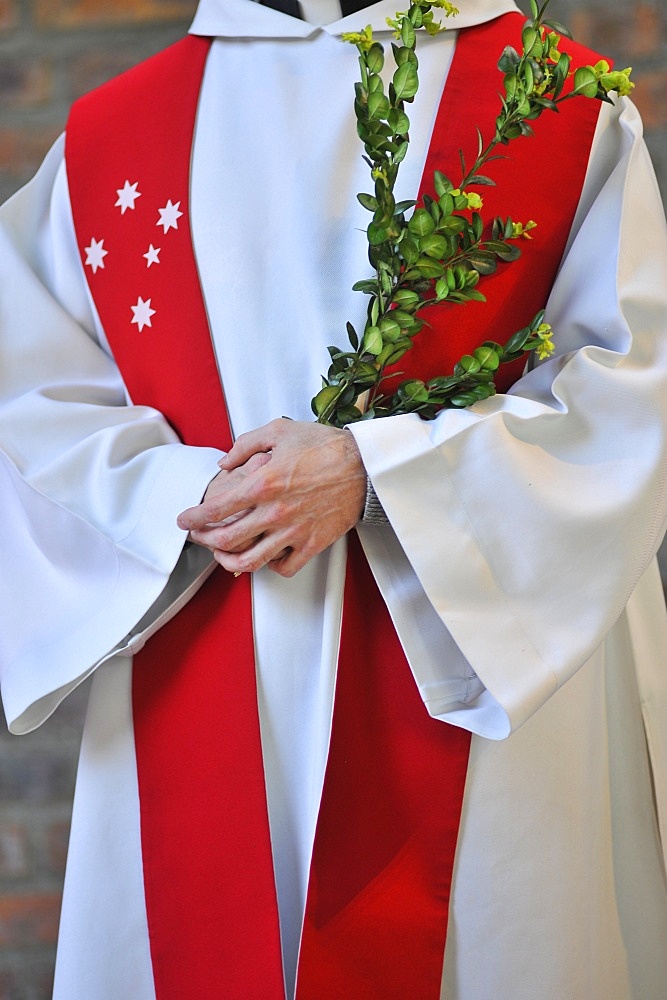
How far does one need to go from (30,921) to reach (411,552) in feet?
4.28

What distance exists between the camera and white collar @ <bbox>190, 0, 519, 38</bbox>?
134 cm

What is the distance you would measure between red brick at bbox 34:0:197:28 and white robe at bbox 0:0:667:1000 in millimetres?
509

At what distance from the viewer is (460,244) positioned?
121 cm

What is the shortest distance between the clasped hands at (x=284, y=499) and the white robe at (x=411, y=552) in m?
0.04

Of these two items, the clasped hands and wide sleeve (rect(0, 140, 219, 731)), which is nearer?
the clasped hands

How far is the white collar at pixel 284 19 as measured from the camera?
1.34 meters

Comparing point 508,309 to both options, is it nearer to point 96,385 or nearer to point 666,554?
point 96,385

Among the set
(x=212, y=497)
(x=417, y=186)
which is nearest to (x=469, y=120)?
(x=417, y=186)

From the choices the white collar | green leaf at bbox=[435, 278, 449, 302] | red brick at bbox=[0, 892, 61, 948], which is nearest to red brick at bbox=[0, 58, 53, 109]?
the white collar

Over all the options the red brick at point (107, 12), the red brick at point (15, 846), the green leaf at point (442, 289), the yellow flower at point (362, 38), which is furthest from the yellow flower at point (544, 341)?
the red brick at point (15, 846)

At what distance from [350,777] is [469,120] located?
0.76m

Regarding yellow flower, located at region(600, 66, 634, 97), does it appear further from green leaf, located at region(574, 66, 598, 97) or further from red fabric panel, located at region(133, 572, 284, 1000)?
red fabric panel, located at region(133, 572, 284, 1000)

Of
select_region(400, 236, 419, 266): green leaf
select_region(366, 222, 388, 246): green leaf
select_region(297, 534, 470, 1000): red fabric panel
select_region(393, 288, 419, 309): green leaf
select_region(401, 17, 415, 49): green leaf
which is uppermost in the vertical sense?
select_region(401, 17, 415, 49): green leaf

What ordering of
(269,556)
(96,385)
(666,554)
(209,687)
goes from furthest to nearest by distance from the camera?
(666,554) < (96,385) < (209,687) < (269,556)
